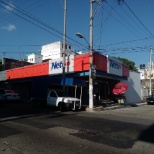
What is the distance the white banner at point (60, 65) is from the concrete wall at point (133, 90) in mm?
10820

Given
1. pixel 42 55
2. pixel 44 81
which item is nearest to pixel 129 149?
pixel 44 81

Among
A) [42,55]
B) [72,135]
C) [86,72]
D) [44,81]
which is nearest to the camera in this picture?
[72,135]

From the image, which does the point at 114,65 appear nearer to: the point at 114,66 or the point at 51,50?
the point at 114,66

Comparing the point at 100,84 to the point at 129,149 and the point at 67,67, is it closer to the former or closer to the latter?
the point at 67,67

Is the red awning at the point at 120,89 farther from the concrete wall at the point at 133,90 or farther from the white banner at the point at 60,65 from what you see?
the concrete wall at the point at 133,90

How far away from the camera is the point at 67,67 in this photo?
31328 millimetres

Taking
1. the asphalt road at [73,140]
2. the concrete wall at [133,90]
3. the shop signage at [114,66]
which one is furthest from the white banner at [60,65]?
the asphalt road at [73,140]

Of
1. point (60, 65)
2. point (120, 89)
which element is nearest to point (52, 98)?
point (60, 65)

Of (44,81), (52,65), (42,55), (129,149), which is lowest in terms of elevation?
(129,149)

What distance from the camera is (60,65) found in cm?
3253

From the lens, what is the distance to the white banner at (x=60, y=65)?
1210 inches

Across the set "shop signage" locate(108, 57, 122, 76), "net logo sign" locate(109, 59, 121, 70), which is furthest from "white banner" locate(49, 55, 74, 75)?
"net logo sign" locate(109, 59, 121, 70)

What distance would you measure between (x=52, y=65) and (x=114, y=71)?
7.37 m

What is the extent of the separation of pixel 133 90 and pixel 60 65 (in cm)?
1339
